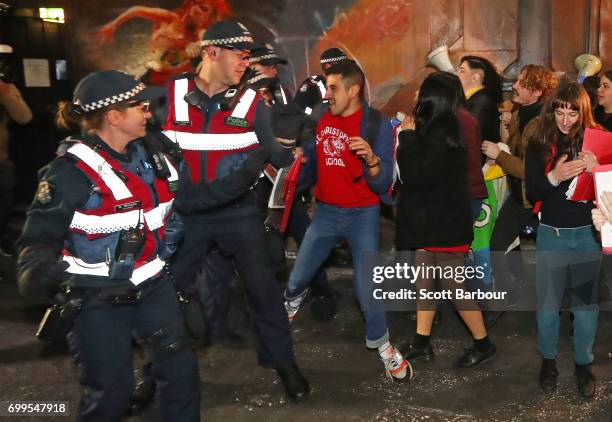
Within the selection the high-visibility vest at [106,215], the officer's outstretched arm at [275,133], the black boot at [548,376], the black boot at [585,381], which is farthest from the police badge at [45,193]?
the black boot at [585,381]

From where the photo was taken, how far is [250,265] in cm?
427

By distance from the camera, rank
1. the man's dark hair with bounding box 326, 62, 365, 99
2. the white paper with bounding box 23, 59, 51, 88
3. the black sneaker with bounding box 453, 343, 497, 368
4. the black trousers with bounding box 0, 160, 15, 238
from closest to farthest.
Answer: the man's dark hair with bounding box 326, 62, 365, 99
the black sneaker with bounding box 453, 343, 497, 368
the black trousers with bounding box 0, 160, 15, 238
the white paper with bounding box 23, 59, 51, 88

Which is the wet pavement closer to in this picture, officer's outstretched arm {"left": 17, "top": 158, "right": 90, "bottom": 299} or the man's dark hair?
officer's outstretched arm {"left": 17, "top": 158, "right": 90, "bottom": 299}

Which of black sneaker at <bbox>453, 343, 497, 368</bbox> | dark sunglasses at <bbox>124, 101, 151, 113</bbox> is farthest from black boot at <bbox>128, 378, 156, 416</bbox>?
black sneaker at <bbox>453, 343, 497, 368</bbox>

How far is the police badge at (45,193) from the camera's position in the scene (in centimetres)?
299

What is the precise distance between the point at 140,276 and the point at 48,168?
635 mm

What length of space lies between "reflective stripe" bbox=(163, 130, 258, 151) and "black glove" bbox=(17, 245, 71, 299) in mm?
1294

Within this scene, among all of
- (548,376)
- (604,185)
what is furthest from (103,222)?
(548,376)

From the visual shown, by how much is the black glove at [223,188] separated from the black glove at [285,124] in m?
0.15

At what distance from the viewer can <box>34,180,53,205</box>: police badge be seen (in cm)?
299

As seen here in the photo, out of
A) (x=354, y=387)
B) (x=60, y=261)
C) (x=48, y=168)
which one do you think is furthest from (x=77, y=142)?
(x=354, y=387)

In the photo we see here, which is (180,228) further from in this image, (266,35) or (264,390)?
(266,35)

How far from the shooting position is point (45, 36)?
10.6 meters

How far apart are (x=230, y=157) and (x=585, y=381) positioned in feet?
8.21
